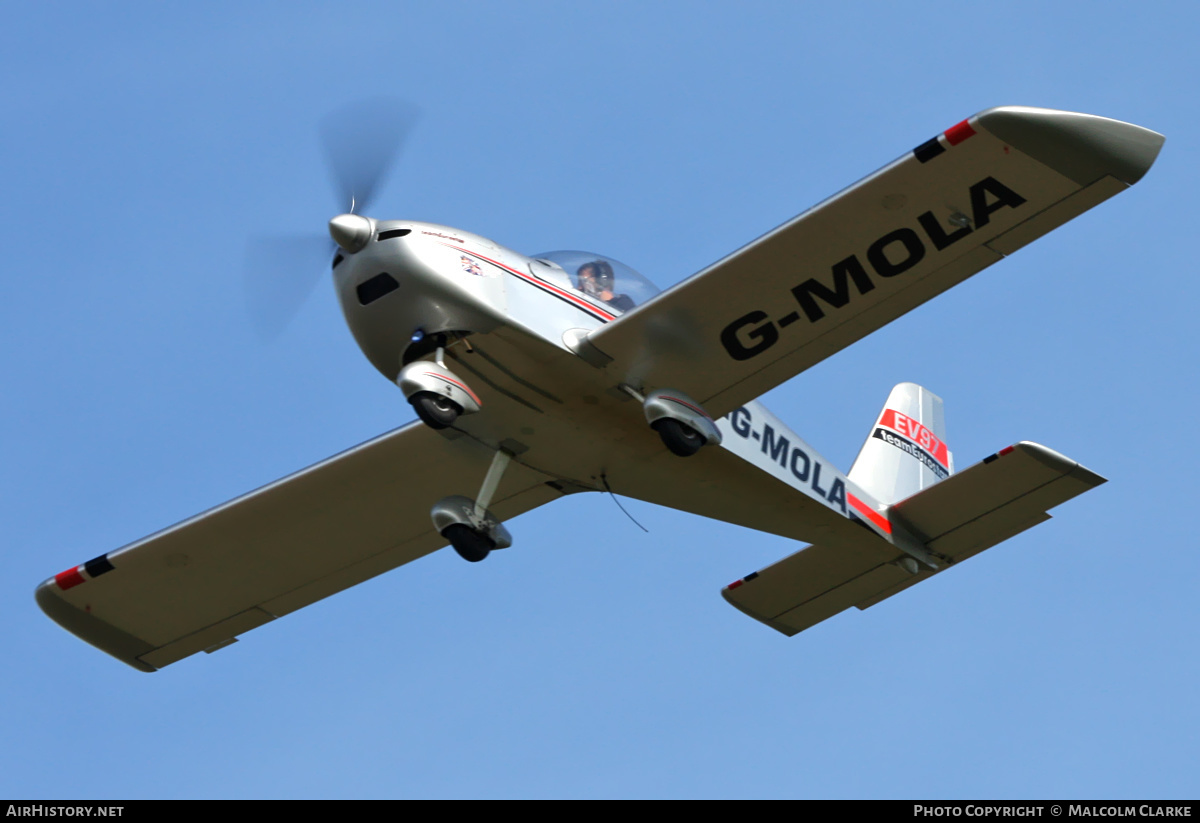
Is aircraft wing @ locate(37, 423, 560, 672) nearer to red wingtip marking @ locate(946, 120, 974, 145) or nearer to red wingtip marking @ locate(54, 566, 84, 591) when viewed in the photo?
red wingtip marking @ locate(54, 566, 84, 591)

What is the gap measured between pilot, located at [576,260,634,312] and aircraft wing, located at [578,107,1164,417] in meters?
0.76

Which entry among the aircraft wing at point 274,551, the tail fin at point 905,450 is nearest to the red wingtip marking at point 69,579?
the aircraft wing at point 274,551

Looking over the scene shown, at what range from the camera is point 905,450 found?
17969mm

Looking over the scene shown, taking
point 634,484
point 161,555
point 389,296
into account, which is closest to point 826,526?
point 634,484

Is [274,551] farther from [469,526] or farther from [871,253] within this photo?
[871,253]

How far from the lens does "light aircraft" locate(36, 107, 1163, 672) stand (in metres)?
12.1

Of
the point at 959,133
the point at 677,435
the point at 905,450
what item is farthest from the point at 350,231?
the point at 905,450

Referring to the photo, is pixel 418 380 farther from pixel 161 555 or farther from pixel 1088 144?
pixel 1088 144

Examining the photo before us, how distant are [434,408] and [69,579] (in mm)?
4953

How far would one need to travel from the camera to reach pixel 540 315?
41.1 feet

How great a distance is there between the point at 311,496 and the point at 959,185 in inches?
258

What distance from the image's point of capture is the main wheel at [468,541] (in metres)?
12.9

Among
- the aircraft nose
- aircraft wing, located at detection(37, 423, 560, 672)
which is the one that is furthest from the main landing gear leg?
the aircraft nose

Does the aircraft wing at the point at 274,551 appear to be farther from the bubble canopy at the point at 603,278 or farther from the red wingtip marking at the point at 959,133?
the red wingtip marking at the point at 959,133
